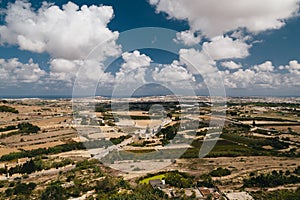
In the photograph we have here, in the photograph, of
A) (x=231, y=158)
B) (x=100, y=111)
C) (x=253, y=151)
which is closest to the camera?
(x=231, y=158)

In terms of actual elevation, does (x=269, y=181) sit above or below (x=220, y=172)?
above

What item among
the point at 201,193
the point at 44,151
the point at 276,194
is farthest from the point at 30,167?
the point at 276,194

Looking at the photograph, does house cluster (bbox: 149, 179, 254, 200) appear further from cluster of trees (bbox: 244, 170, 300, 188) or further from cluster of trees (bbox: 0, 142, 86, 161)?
cluster of trees (bbox: 0, 142, 86, 161)

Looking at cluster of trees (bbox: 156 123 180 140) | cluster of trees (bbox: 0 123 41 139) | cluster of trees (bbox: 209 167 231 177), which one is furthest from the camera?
cluster of trees (bbox: 0 123 41 139)

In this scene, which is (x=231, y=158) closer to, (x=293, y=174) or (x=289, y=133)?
(x=293, y=174)

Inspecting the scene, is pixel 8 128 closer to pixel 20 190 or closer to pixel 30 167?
pixel 30 167

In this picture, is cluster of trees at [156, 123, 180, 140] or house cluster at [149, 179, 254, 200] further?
cluster of trees at [156, 123, 180, 140]

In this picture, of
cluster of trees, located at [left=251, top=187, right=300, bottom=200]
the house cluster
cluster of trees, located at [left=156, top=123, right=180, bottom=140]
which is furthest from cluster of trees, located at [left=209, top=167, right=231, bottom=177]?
cluster of trees, located at [left=156, top=123, right=180, bottom=140]

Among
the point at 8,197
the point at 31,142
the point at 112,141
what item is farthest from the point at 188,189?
the point at 31,142

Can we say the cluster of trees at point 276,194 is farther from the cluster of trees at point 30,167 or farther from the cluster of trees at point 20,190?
the cluster of trees at point 30,167

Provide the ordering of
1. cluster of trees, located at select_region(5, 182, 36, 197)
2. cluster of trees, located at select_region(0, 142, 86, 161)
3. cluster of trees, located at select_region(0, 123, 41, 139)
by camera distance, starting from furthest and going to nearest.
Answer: cluster of trees, located at select_region(0, 123, 41, 139) → cluster of trees, located at select_region(0, 142, 86, 161) → cluster of trees, located at select_region(5, 182, 36, 197)

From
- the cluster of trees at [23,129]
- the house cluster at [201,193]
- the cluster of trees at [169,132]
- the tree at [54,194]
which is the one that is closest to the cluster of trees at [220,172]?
the house cluster at [201,193]
